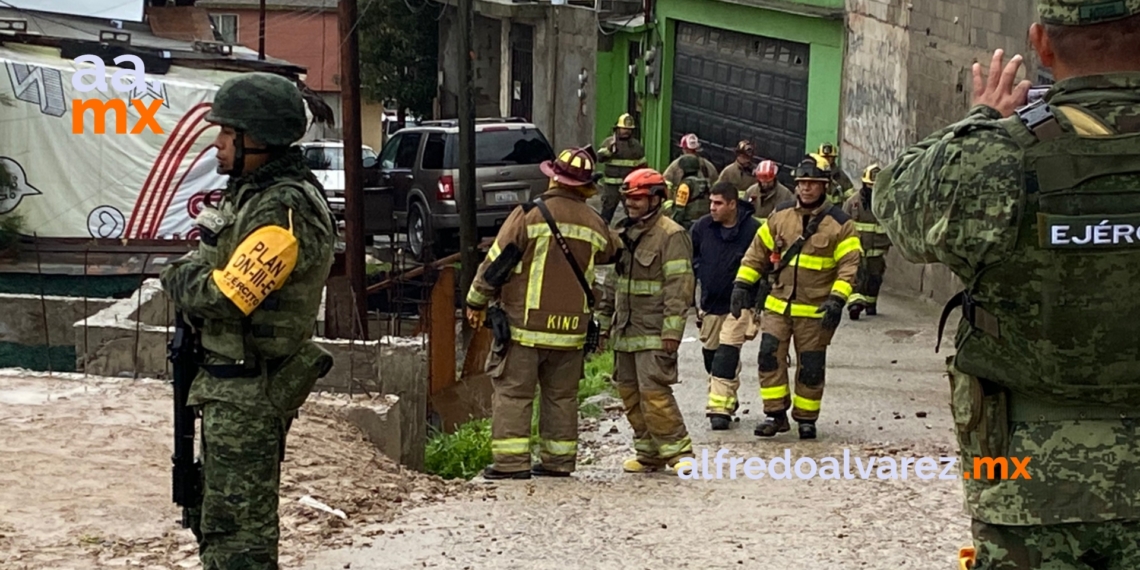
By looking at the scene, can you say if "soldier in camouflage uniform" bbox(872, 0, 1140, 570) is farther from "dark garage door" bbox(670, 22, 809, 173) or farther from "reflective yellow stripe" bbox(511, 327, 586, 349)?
"dark garage door" bbox(670, 22, 809, 173)

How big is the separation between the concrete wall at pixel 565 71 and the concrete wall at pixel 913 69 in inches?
367

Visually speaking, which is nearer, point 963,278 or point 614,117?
point 963,278

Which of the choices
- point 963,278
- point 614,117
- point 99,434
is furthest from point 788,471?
point 614,117

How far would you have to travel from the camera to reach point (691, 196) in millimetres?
17562

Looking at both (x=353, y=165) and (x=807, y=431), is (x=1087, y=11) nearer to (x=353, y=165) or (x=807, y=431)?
(x=807, y=431)

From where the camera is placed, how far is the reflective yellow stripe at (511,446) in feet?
31.4

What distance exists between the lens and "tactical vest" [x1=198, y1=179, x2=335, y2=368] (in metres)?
5.73

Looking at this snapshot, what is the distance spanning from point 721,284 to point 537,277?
277 cm

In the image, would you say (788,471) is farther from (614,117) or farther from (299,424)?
(614,117)

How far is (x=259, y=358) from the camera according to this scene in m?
5.79

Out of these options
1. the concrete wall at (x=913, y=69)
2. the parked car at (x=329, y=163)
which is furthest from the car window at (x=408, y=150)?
the concrete wall at (x=913, y=69)

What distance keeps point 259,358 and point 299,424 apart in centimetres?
399

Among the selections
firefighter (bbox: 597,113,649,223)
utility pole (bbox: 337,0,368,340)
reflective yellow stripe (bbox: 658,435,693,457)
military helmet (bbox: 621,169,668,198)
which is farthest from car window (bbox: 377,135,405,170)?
reflective yellow stripe (bbox: 658,435,693,457)

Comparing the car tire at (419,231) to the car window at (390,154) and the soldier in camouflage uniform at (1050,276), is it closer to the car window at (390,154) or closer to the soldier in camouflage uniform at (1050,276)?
the car window at (390,154)
